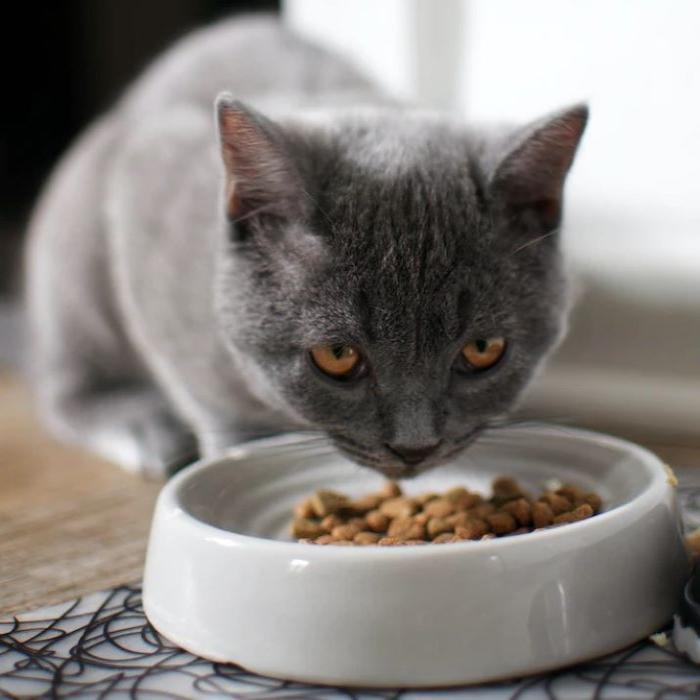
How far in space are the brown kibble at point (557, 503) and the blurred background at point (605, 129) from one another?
38cm

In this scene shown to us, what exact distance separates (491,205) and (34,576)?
624 millimetres

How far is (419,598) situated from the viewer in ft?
2.52

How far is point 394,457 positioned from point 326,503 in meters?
0.10

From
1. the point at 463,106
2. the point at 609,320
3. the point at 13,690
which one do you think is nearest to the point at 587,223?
the point at 609,320

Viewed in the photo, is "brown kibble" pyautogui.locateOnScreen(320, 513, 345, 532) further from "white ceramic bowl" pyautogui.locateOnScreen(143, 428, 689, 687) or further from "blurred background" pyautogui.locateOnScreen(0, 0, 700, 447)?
"blurred background" pyautogui.locateOnScreen(0, 0, 700, 447)

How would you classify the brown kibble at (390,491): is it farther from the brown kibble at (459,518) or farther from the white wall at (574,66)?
the white wall at (574,66)

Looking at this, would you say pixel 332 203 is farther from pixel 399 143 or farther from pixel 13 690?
pixel 13 690

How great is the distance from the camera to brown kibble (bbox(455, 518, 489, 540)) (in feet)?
3.09

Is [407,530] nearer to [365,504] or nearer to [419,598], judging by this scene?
[365,504]

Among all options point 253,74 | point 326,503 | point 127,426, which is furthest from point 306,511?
point 253,74

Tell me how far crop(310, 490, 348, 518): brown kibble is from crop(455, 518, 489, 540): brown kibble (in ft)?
0.49

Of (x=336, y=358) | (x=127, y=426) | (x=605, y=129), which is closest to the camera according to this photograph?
(x=336, y=358)

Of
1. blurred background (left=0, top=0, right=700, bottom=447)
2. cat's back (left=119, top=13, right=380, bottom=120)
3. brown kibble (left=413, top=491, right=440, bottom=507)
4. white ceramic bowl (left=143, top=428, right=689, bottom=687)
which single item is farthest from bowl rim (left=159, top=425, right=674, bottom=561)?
cat's back (left=119, top=13, right=380, bottom=120)

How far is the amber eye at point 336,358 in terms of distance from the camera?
→ 1008mm
